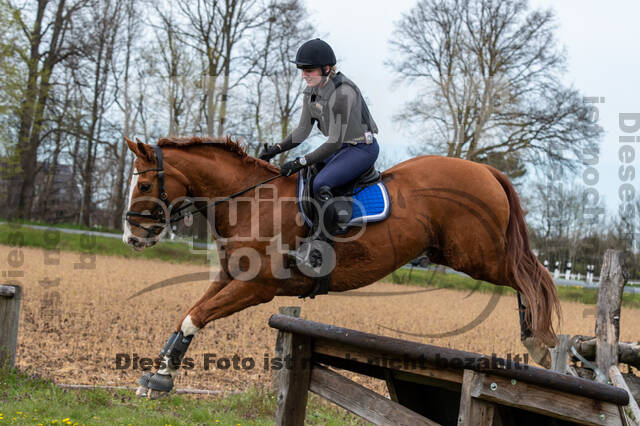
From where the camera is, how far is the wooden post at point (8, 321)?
5664mm

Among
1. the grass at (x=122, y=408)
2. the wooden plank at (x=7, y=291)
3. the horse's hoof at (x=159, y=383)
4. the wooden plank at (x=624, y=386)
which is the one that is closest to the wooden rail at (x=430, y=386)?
the horse's hoof at (x=159, y=383)

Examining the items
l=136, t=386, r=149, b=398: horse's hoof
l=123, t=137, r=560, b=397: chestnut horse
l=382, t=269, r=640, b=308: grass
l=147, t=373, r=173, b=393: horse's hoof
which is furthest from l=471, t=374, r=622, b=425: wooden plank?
l=382, t=269, r=640, b=308: grass

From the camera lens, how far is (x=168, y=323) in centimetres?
967

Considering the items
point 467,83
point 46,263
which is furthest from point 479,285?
point 46,263

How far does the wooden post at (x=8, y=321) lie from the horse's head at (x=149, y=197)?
295 cm

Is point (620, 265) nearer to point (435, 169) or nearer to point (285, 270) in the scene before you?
point (435, 169)

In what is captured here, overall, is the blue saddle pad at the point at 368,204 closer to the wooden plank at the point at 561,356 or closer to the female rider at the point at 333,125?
the female rider at the point at 333,125

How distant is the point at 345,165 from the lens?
147 inches

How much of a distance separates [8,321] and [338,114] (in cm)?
424

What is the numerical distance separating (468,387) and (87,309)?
355 inches

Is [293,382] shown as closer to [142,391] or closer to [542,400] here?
[142,391]

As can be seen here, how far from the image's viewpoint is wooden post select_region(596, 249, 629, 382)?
615 centimetres

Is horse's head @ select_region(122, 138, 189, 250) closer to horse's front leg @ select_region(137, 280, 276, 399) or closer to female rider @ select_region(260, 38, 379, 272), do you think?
horse's front leg @ select_region(137, 280, 276, 399)

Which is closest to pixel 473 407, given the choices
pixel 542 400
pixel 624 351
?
pixel 542 400
